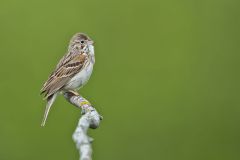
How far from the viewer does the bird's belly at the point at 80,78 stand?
6.57 meters

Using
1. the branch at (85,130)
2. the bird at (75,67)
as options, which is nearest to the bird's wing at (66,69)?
the bird at (75,67)

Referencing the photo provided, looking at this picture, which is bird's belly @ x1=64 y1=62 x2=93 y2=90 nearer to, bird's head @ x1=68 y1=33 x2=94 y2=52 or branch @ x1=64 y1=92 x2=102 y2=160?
bird's head @ x1=68 y1=33 x2=94 y2=52

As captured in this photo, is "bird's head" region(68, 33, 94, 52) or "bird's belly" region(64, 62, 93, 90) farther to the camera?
"bird's head" region(68, 33, 94, 52)

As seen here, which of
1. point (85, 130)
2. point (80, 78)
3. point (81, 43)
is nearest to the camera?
point (85, 130)

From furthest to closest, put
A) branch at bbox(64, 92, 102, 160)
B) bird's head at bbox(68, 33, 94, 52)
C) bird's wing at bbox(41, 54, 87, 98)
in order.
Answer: bird's head at bbox(68, 33, 94, 52) < bird's wing at bbox(41, 54, 87, 98) < branch at bbox(64, 92, 102, 160)

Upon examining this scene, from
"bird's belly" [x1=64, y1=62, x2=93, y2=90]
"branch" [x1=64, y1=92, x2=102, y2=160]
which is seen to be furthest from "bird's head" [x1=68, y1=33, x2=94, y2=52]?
"branch" [x1=64, y1=92, x2=102, y2=160]

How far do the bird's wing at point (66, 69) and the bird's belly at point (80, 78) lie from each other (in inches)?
1.6

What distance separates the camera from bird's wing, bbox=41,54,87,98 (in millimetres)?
6480

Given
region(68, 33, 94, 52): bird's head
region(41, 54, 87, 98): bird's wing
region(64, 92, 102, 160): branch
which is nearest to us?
region(64, 92, 102, 160): branch

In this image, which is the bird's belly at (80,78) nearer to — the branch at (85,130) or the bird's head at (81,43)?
the bird's head at (81,43)

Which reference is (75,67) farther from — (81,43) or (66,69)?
(81,43)

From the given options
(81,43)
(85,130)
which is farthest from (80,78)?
(85,130)

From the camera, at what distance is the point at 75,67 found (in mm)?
6887

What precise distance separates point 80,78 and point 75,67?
206 mm
